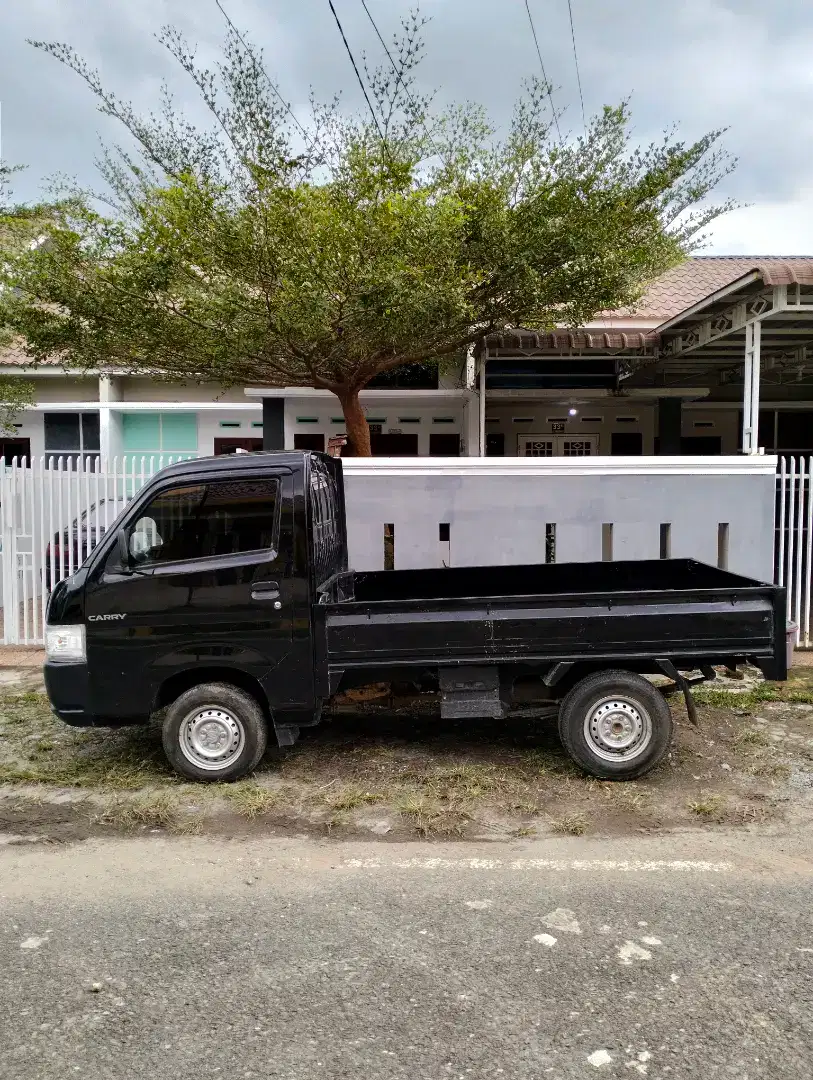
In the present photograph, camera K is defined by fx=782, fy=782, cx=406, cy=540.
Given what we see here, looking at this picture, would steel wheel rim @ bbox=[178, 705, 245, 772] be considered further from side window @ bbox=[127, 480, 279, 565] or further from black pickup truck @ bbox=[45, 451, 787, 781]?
side window @ bbox=[127, 480, 279, 565]

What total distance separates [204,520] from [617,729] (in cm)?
306

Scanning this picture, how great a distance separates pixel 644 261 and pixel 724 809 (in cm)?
694

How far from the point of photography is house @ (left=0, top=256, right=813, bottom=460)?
42.3 ft

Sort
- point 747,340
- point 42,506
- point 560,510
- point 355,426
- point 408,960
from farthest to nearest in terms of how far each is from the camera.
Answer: point 355,426
point 747,340
point 42,506
point 560,510
point 408,960

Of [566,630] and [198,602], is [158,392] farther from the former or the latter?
[566,630]

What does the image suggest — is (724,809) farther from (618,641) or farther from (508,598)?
(508,598)

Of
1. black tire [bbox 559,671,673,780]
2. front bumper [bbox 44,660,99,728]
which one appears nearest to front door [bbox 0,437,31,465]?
front bumper [bbox 44,660,99,728]

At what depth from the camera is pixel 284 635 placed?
16.6 feet

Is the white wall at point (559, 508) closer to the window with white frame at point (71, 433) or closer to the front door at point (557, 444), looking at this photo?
the front door at point (557, 444)

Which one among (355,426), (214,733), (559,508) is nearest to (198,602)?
(214,733)

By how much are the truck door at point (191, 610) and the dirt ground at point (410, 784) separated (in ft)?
2.32

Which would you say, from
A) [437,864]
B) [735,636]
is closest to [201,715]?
[437,864]

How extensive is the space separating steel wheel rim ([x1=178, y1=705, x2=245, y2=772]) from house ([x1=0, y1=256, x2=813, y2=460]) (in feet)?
27.9

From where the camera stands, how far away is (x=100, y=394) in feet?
57.4
